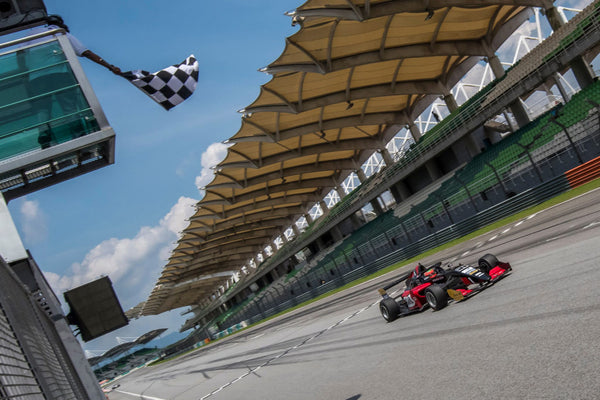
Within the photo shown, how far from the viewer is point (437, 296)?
8969 millimetres

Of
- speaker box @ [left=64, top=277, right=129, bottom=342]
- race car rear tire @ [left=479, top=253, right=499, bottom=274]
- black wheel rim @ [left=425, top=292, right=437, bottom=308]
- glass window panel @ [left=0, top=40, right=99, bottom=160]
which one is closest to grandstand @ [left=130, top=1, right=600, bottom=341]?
race car rear tire @ [left=479, top=253, right=499, bottom=274]

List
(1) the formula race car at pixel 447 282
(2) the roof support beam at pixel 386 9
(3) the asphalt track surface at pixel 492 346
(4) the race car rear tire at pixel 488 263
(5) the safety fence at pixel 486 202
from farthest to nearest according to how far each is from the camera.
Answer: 1. (2) the roof support beam at pixel 386 9
2. (5) the safety fence at pixel 486 202
3. (4) the race car rear tire at pixel 488 263
4. (1) the formula race car at pixel 447 282
5. (3) the asphalt track surface at pixel 492 346

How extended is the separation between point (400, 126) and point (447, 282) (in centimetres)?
3158

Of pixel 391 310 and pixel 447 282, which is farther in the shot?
pixel 391 310

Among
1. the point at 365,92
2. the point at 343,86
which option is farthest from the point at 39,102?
the point at 365,92

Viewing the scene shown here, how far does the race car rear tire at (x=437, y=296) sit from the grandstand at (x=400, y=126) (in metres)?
13.1

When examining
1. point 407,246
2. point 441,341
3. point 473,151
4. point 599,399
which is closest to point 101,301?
point 441,341

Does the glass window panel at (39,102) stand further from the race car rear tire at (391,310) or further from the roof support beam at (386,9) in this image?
the roof support beam at (386,9)

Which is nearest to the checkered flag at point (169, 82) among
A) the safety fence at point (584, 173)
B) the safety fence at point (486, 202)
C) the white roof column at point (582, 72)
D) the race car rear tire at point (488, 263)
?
the race car rear tire at point (488, 263)

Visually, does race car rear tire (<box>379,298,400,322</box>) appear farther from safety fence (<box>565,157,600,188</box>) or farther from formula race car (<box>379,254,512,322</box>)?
safety fence (<box>565,157,600,188</box>)

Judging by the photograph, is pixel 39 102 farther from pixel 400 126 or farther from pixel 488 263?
pixel 400 126

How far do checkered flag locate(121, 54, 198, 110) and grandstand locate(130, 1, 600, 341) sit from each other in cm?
1351

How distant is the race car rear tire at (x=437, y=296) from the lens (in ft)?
29.5

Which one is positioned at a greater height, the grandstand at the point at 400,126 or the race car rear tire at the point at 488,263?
the grandstand at the point at 400,126
